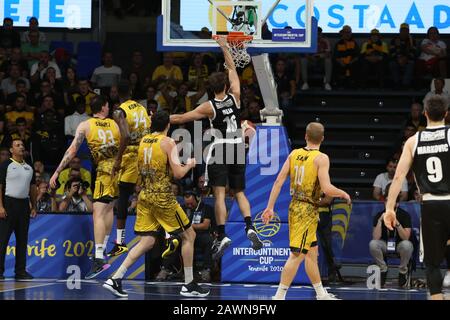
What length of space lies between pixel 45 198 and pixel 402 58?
8.72 m

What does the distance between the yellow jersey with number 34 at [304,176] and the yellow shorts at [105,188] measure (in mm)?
3705

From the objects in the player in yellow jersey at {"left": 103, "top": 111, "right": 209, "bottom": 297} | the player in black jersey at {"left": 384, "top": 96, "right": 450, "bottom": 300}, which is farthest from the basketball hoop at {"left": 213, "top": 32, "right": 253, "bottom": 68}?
the player in black jersey at {"left": 384, "top": 96, "right": 450, "bottom": 300}

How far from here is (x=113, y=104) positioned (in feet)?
72.9

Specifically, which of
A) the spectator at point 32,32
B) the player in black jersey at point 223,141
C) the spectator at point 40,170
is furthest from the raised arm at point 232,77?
the spectator at point 32,32

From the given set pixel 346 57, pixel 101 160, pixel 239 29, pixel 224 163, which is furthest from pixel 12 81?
pixel 224 163

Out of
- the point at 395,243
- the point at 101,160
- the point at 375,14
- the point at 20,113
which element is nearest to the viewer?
the point at 101,160

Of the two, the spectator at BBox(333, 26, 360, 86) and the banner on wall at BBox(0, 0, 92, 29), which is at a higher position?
the banner on wall at BBox(0, 0, 92, 29)

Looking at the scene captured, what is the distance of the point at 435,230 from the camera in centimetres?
1043

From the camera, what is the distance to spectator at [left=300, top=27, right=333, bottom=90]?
23.2 m

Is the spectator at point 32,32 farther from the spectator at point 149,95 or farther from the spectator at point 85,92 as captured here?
the spectator at point 149,95

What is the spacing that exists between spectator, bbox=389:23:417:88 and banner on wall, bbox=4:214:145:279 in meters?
8.33

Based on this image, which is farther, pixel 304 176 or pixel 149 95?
pixel 149 95

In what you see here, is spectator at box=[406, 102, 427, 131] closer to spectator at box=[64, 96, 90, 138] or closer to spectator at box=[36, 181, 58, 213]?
spectator at box=[64, 96, 90, 138]

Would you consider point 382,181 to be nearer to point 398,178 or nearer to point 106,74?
point 106,74
